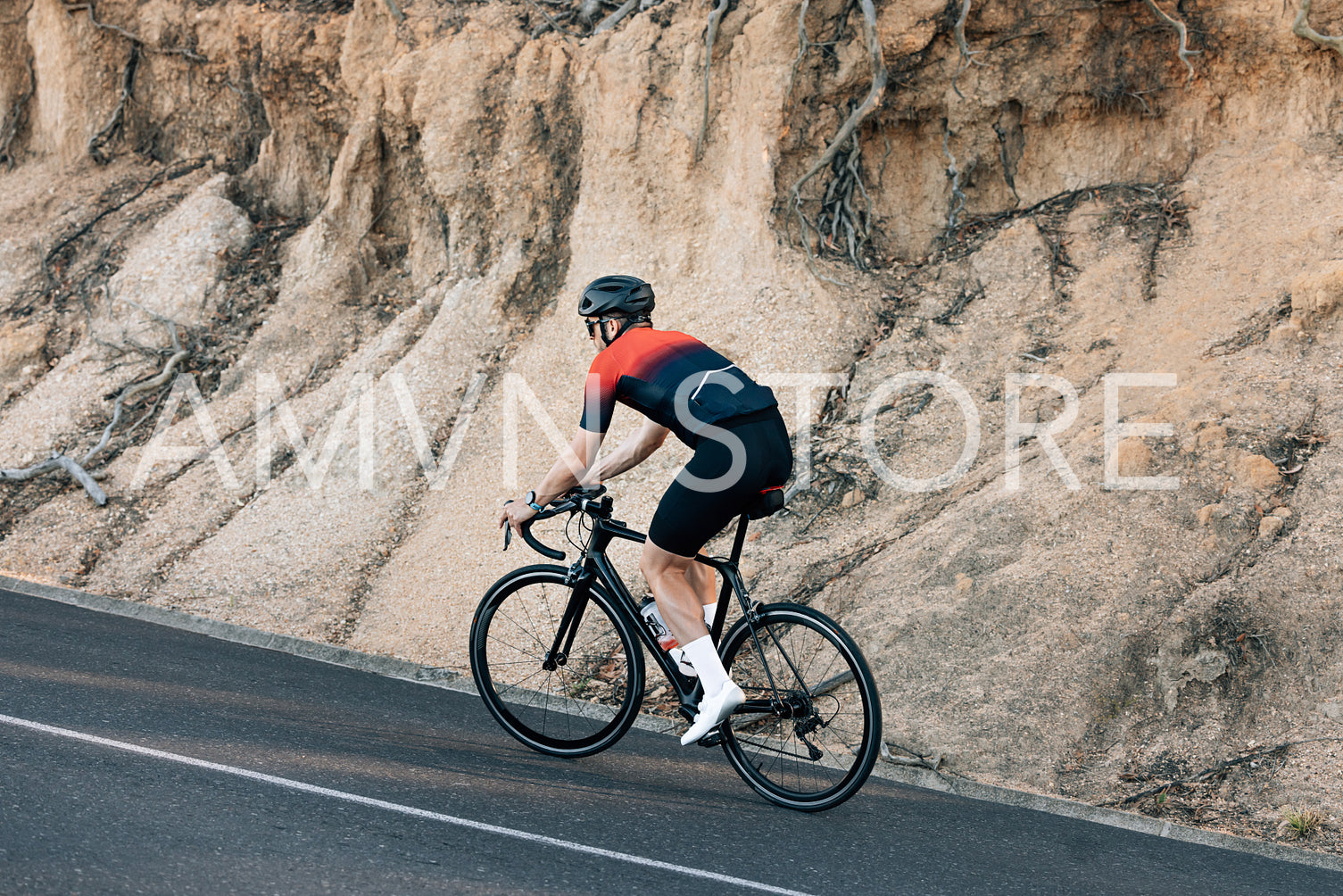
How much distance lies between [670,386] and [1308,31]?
852 cm

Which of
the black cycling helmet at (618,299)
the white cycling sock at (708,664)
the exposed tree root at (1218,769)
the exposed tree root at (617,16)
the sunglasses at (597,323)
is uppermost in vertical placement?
the exposed tree root at (617,16)

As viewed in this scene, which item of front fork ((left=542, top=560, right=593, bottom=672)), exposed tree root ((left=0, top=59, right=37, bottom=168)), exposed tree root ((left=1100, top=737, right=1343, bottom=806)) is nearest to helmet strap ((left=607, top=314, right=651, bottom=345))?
front fork ((left=542, top=560, right=593, bottom=672))

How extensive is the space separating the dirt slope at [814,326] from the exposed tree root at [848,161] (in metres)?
0.06

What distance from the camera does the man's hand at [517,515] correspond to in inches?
178

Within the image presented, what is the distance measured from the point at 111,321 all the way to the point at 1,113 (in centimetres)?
541

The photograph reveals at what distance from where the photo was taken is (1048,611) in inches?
248

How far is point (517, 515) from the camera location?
14.9 feet

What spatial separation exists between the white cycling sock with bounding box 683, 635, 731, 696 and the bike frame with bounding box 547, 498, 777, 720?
0.19m

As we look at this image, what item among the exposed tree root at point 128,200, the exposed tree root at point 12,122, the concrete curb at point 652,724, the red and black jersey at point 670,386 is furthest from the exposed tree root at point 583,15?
the red and black jersey at point 670,386

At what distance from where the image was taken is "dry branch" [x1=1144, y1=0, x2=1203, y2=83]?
384 inches

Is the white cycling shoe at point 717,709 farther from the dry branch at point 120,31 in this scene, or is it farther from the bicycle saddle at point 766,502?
the dry branch at point 120,31

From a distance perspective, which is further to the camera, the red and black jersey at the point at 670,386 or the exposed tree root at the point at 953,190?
the exposed tree root at the point at 953,190

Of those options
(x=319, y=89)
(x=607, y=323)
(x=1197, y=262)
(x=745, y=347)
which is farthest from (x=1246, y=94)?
(x=319, y=89)

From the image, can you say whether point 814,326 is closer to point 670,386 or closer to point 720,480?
point 670,386
